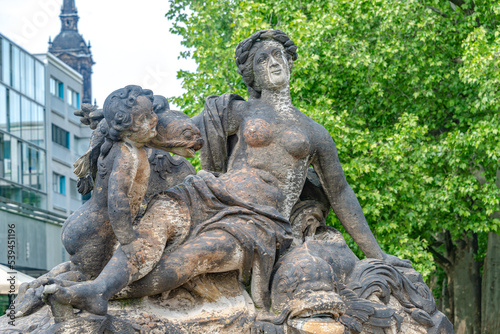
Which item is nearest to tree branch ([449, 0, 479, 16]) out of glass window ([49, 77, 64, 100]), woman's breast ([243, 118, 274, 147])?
woman's breast ([243, 118, 274, 147])

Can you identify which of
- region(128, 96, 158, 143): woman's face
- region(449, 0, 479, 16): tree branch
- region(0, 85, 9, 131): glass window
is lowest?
region(128, 96, 158, 143): woman's face

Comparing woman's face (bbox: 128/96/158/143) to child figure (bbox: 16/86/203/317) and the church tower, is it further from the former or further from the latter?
the church tower

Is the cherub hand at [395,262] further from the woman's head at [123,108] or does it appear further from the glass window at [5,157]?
the glass window at [5,157]

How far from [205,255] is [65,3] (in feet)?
255

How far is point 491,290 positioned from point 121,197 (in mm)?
12431

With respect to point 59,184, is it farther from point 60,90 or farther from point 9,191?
point 9,191

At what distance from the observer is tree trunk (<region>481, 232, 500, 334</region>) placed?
15.8m

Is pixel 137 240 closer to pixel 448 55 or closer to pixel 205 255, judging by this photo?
pixel 205 255

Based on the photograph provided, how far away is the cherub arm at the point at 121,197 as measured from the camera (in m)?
5.01

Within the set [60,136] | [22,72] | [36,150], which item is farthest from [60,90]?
[22,72]

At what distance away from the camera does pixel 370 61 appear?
15648mm

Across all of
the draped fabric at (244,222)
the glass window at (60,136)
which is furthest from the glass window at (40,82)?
the draped fabric at (244,222)

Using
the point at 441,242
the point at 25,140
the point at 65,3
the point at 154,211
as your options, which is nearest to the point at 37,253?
the point at 25,140

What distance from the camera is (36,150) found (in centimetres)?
3319
